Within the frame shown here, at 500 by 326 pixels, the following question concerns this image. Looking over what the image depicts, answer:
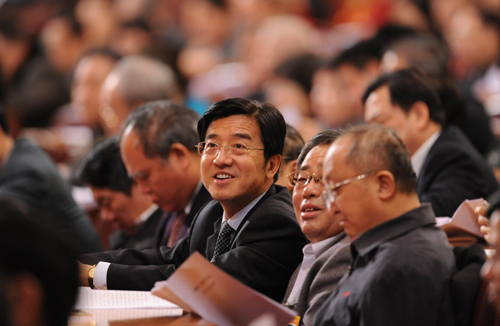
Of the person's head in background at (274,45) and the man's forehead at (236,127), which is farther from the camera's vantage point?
the person's head in background at (274,45)

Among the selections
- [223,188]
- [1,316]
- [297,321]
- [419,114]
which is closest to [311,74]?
[419,114]

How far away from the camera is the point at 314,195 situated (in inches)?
89.8

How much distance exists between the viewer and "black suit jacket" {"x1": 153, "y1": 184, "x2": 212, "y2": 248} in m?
Result: 3.17

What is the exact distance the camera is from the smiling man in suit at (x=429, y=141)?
3.28 meters

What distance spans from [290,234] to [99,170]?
1.71m

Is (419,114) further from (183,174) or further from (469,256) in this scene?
(469,256)

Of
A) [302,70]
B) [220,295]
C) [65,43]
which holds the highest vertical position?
[65,43]

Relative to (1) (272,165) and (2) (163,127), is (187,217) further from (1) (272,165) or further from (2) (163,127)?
(1) (272,165)

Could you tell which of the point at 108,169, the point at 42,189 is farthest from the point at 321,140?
the point at 42,189

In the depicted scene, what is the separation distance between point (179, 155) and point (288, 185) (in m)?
0.56

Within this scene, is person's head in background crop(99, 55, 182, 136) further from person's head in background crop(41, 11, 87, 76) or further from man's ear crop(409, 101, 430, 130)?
person's head in background crop(41, 11, 87, 76)

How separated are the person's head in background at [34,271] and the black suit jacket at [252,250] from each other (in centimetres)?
107

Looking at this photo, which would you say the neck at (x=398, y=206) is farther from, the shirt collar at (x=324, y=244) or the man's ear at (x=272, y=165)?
the man's ear at (x=272, y=165)

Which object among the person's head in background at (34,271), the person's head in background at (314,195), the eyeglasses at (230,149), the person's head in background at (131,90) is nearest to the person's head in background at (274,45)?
the person's head in background at (131,90)
